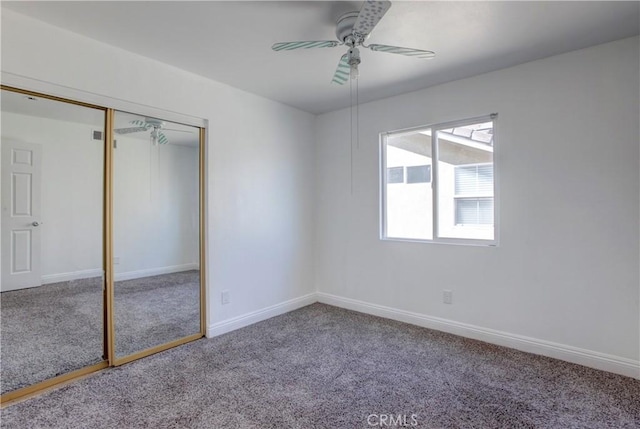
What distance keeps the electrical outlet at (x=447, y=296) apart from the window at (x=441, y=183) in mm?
509

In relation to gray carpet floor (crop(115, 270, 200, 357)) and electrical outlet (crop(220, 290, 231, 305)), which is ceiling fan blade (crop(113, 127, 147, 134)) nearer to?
gray carpet floor (crop(115, 270, 200, 357))

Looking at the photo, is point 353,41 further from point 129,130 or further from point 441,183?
point 129,130

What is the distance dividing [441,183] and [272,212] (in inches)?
74.2

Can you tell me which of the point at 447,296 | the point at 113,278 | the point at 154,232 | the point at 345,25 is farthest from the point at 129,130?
the point at 447,296

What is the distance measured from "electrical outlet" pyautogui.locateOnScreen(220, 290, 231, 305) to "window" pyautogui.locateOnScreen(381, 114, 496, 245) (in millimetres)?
1817

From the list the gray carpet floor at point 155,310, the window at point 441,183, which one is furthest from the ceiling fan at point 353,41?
the gray carpet floor at point 155,310

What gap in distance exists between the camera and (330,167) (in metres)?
4.18

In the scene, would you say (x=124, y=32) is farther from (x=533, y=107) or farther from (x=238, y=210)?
(x=533, y=107)

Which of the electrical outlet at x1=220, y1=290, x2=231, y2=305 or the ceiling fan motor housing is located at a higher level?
the ceiling fan motor housing

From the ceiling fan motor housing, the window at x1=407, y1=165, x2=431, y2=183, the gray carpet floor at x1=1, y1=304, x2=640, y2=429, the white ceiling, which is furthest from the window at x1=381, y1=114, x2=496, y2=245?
the ceiling fan motor housing

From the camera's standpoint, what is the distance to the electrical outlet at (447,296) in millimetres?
3237

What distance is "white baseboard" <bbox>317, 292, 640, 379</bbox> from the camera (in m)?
2.43

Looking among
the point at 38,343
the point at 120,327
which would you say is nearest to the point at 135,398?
the point at 120,327

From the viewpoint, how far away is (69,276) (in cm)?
262
